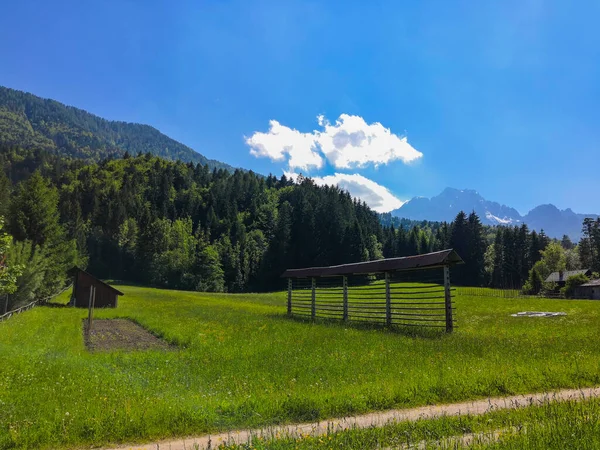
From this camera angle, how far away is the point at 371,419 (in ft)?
22.4

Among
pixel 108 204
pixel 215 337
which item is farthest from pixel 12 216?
pixel 108 204

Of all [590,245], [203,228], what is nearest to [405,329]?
[590,245]

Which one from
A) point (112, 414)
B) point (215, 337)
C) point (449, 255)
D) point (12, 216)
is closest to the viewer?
point (112, 414)

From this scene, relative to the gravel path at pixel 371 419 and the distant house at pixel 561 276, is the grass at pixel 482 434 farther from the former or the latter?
the distant house at pixel 561 276

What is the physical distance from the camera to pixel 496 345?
13344 millimetres

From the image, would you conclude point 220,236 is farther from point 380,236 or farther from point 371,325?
point 371,325

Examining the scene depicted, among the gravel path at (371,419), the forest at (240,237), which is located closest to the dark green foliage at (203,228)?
the forest at (240,237)

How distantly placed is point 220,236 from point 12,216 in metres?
77.8

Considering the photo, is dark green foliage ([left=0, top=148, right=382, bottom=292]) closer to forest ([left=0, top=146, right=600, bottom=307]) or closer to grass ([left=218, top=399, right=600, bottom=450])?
forest ([left=0, top=146, right=600, bottom=307])

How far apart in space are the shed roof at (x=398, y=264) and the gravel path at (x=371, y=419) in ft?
29.8

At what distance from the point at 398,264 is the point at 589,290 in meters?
66.0

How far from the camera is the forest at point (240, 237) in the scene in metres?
105

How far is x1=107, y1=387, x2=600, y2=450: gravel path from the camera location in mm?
6004

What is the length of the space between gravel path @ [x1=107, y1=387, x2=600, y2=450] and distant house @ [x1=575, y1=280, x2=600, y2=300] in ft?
237
